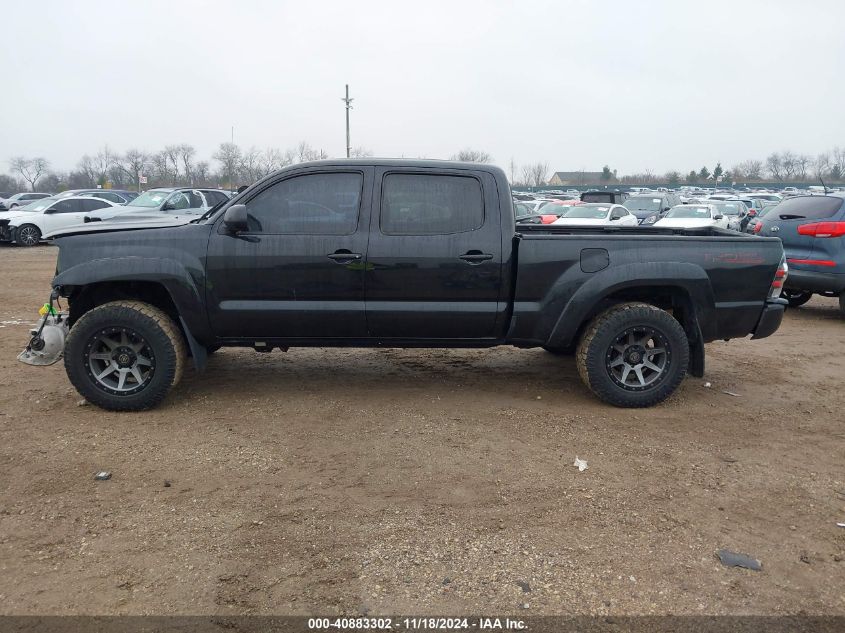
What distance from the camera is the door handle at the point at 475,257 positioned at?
16.3 ft

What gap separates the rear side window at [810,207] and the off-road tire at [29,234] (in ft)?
62.3

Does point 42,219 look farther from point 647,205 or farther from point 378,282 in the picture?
point 647,205

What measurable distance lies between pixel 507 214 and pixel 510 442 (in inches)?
67.2

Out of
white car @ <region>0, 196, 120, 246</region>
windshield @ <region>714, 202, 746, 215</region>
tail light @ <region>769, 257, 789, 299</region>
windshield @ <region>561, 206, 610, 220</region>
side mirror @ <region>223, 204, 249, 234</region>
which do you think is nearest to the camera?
side mirror @ <region>223, 204, 249, 234</region>

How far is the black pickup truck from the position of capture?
4.91m

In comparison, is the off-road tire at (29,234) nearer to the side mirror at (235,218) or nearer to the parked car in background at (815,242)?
the side mirror at (235,218)

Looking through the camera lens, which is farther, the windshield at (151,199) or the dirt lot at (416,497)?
the windshield at (151,199)

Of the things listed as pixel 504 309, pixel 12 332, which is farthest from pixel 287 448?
pixel 12 332

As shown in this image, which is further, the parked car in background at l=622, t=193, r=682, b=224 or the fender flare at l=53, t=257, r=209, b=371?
the parked car in background at l=622, t=193, r=682, b=224

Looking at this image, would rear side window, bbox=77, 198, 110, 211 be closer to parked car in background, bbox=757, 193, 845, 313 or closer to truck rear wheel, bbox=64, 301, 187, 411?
truck rear wheel, bbox=64, 301, 187, 411

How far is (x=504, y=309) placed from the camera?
16.6 ft

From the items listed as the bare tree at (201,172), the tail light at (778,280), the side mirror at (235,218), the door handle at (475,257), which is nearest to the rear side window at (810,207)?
the tail light at (778,280)

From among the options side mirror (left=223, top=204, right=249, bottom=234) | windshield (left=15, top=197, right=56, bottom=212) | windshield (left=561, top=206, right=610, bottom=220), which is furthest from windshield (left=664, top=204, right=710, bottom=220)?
windshield (left=15, top=197, right=56, bottom=212)

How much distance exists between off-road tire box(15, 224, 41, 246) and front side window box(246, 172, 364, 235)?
1754 cm
